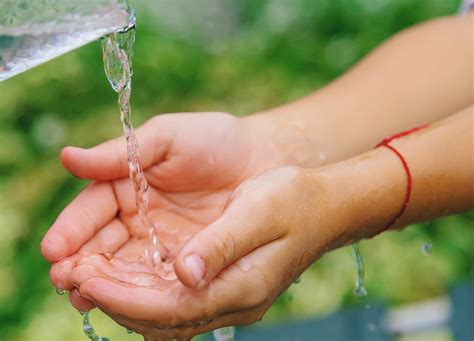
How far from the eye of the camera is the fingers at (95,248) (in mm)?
1645

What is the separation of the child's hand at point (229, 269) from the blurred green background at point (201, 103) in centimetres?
144

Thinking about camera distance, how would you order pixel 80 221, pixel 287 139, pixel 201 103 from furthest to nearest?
pixel 201 103 → pixel 287 139 → pixel 80 221

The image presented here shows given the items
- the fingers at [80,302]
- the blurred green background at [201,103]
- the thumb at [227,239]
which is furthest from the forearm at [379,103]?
the blurred green background at [201,103]

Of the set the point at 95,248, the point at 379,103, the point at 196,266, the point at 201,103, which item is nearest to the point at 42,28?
the point at 196,266

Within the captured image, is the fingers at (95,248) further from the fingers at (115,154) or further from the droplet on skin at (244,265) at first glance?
the droplet on skin at (244,265)

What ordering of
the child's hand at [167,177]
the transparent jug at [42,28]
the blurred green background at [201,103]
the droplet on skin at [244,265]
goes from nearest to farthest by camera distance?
the transparent jug at [42,28]
the droplet on skin at [244,265]
the child's hand at [167,177]
the blurred green background at [201,103]

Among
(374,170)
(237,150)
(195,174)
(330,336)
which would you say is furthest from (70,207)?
(330,336)

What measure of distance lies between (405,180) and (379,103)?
41 cm

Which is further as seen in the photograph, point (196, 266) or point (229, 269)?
point (229, 269)

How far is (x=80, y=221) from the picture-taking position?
5.97ft

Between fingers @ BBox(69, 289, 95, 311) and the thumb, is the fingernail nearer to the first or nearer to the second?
the thumb

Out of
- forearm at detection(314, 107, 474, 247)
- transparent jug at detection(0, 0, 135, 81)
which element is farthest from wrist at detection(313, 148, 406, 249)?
transparent jug at detection(0, 0, 135, 81)

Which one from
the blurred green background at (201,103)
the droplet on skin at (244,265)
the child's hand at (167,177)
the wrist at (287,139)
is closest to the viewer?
the droplet on skin at (244,265)

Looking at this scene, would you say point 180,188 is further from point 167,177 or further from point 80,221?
point 80,221
